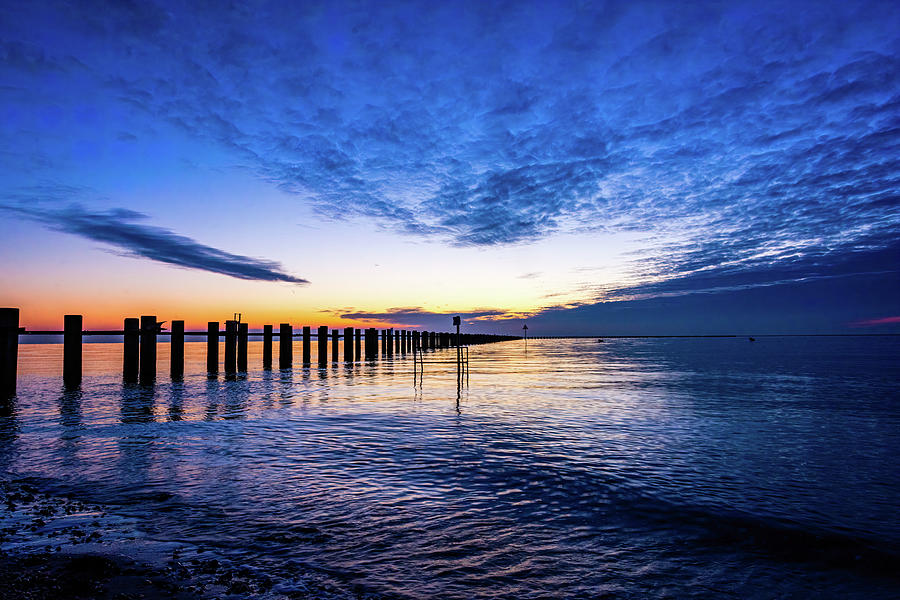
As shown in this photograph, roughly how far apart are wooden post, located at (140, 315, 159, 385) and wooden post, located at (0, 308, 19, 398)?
525 cm

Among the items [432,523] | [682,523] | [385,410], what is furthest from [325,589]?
[385,410]

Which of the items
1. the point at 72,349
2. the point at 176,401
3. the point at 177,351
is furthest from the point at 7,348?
the point at 177,351

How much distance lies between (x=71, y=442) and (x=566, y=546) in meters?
10.4

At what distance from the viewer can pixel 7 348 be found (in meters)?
18.9

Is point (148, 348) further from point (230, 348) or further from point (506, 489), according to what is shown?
point (506, 489)

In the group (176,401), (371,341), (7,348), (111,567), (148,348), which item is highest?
(7,348)

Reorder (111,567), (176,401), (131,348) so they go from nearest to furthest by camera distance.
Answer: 1. (111,567)
2. (176,401)
3. (131,348)

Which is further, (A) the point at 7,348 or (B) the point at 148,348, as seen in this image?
(B) the point at 148,348

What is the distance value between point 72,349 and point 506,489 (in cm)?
2230

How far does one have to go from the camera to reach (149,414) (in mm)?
14672

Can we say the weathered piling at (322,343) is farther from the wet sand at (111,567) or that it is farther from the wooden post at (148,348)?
the wet sand at (111,567)

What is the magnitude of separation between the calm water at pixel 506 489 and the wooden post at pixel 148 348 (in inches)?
309

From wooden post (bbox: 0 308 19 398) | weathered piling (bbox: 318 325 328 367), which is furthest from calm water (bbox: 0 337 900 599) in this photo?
weathered piling (bbox: 318 325 328 367)

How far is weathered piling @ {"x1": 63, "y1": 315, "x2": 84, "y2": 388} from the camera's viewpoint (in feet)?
70.1
